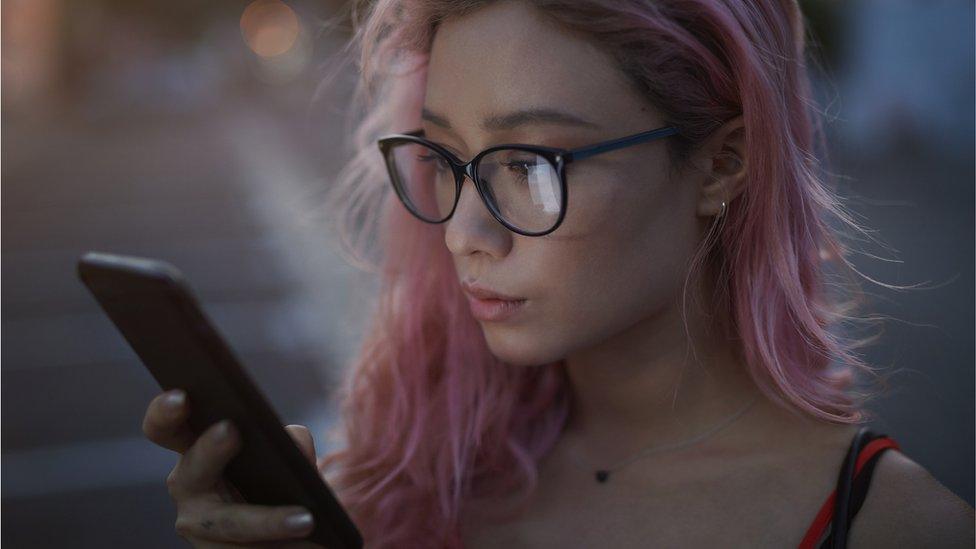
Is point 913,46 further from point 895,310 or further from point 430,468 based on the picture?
point 430,468

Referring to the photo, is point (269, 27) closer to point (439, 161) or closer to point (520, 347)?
point (439, 161)

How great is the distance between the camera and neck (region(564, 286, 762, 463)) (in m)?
1.88

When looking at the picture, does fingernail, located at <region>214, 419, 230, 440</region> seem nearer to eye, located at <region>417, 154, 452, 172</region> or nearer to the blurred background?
eye, located at <region>417, 154, 452, 172</region>

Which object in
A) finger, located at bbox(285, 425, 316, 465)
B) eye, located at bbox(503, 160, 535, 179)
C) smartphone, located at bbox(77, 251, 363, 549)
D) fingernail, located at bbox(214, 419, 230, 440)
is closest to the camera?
smartphone, located at bbox(77, 251, 363, 549)

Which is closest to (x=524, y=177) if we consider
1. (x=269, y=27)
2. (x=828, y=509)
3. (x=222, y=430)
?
(x=222, y=430)

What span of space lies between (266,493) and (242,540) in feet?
0.24

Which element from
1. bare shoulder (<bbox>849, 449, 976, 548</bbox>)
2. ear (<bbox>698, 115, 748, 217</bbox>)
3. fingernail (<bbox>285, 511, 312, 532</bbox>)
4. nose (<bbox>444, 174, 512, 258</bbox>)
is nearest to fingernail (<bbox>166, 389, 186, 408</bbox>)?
fingernail (<bbox>285, 511, 312, 532</bbox>)

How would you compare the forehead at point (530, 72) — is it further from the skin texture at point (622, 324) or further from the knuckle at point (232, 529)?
the knuckle at point (232, 529)

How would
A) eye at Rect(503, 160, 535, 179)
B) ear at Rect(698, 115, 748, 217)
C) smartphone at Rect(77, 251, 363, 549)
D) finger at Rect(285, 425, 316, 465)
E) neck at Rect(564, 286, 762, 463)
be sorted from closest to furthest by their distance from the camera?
smartphone at Rect(77, 251, 363, 549) < finger at Rect(285, 425, 316, 465) < eye at Rect(503, 160, 535, 179) < ear at Rect(698, 115, 748, 217) < neck at Rect(564, 286, 762, 463)

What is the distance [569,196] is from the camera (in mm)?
1599

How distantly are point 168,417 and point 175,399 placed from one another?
3cm

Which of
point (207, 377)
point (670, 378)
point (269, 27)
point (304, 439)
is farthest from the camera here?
point (269, 27)

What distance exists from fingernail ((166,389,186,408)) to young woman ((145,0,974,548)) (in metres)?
0.01

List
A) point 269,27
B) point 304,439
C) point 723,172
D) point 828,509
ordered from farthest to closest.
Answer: point 269,27 → point 723,172 → point 828,509 → point 304,439
